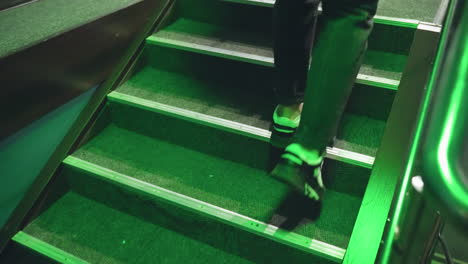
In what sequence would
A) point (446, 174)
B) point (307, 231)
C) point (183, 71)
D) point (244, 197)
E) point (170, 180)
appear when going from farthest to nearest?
point (183, 71) → point (170, 180) → point (244, 197) → point (307, 231) → point (446, 174)

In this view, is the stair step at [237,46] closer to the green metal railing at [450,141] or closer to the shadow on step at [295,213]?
the shadow on step at [295,213]

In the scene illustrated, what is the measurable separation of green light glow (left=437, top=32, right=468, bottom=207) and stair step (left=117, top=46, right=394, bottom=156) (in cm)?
112

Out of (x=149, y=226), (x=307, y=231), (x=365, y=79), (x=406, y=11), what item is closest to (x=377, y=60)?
(x=365, y=79)

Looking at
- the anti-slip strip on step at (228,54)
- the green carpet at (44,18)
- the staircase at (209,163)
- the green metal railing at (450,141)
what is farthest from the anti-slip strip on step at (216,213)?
the green metal railing at (450,141)

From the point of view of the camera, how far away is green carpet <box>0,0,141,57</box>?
164cm

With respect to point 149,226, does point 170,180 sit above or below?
above

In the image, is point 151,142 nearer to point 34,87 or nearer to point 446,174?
point 34,87

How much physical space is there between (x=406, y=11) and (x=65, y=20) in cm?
162

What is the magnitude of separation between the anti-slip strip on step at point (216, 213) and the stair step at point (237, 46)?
26.3 inches


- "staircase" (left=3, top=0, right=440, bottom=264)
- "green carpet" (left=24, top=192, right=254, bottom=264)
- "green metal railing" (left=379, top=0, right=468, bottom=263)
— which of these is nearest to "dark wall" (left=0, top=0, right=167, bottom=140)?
"staircase" (left=3, top=0, right=440, bottom=264)

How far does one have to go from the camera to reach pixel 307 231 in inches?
52.1

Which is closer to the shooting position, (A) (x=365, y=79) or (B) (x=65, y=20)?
(A) (x=365, y=79)

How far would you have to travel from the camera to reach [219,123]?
5.30 feet

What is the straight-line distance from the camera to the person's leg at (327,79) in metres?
0.96
